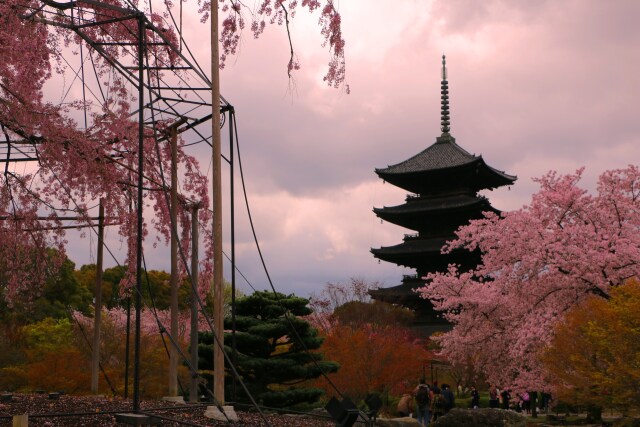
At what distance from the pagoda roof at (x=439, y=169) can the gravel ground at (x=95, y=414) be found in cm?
3606

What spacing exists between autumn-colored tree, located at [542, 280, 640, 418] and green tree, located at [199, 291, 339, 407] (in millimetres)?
5901

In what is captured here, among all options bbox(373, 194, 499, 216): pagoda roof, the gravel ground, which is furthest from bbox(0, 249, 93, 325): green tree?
the gravel ground

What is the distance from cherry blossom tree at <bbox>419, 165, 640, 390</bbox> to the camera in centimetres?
2064

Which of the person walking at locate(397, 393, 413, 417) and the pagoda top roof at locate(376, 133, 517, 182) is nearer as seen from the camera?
the person walking at locate(397, 393, 413, 417)

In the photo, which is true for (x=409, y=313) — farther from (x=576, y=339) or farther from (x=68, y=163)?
(x=68, y=163)

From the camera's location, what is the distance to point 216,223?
9867 millimetres

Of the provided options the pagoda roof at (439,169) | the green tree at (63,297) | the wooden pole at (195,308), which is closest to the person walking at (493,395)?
the wooden pole at (195,308)

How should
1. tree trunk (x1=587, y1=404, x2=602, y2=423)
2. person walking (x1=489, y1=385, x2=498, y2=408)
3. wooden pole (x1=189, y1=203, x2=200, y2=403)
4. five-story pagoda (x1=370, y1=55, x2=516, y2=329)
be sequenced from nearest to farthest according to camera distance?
wooden pole (x1=189, y1=203, x2=200, y2=403), tree trunk (x1=587, y1=404, x2=602, y2=423), person walking (x1=489, y1=385, x2=498, y2=408), five-story pagoda (x1=370, y1=55, x2=516, y2=329)

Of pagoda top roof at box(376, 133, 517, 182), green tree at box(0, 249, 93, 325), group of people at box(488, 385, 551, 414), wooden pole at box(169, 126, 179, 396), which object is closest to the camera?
wooden pole at box(169, 126, 179, 396)

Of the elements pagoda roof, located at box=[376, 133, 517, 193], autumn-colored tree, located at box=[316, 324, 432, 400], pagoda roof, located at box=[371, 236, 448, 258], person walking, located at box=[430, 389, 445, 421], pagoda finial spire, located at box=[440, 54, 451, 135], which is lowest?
person walking, located at box=[430, 389, 445, 421]

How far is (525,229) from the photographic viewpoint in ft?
74.7

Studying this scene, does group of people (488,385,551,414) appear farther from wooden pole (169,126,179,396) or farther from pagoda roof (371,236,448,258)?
wooden pole (169,126,179,396)

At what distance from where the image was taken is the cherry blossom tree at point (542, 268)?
20.6 m

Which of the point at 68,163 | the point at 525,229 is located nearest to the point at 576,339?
the point at 525,229
